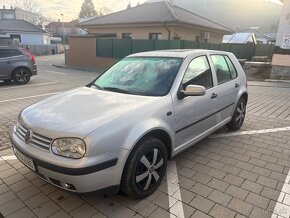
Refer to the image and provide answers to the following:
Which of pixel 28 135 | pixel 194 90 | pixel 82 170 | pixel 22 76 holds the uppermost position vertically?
pixel 194 90

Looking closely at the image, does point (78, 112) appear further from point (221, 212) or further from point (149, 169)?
point (221, 212)

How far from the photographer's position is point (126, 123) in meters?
2.69

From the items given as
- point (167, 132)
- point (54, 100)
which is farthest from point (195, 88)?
point (54, 100)

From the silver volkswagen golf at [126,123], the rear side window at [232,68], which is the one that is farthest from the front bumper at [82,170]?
the rear side window at [232,68]

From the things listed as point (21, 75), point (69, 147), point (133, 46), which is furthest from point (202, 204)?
point (133, 46)

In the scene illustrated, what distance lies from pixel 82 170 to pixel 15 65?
31.9 feet

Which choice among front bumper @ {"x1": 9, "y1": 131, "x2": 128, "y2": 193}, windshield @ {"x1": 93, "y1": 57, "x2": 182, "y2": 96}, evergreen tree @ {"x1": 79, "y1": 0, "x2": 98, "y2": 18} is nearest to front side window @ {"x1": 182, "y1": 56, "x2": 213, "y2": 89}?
windshield @ {"x1": 93, "y1": 57, "x2": 182, "y2": 96}

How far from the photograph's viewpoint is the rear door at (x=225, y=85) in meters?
4.31

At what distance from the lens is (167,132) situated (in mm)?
3164

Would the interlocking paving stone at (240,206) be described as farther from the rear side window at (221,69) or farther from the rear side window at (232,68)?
the rear side window at (232,68)

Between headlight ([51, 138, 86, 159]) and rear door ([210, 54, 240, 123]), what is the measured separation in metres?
2.53

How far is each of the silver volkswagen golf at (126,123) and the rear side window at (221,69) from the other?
0.04 m

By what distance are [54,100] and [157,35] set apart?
1708cm

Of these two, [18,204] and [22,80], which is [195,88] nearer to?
[18,204]
